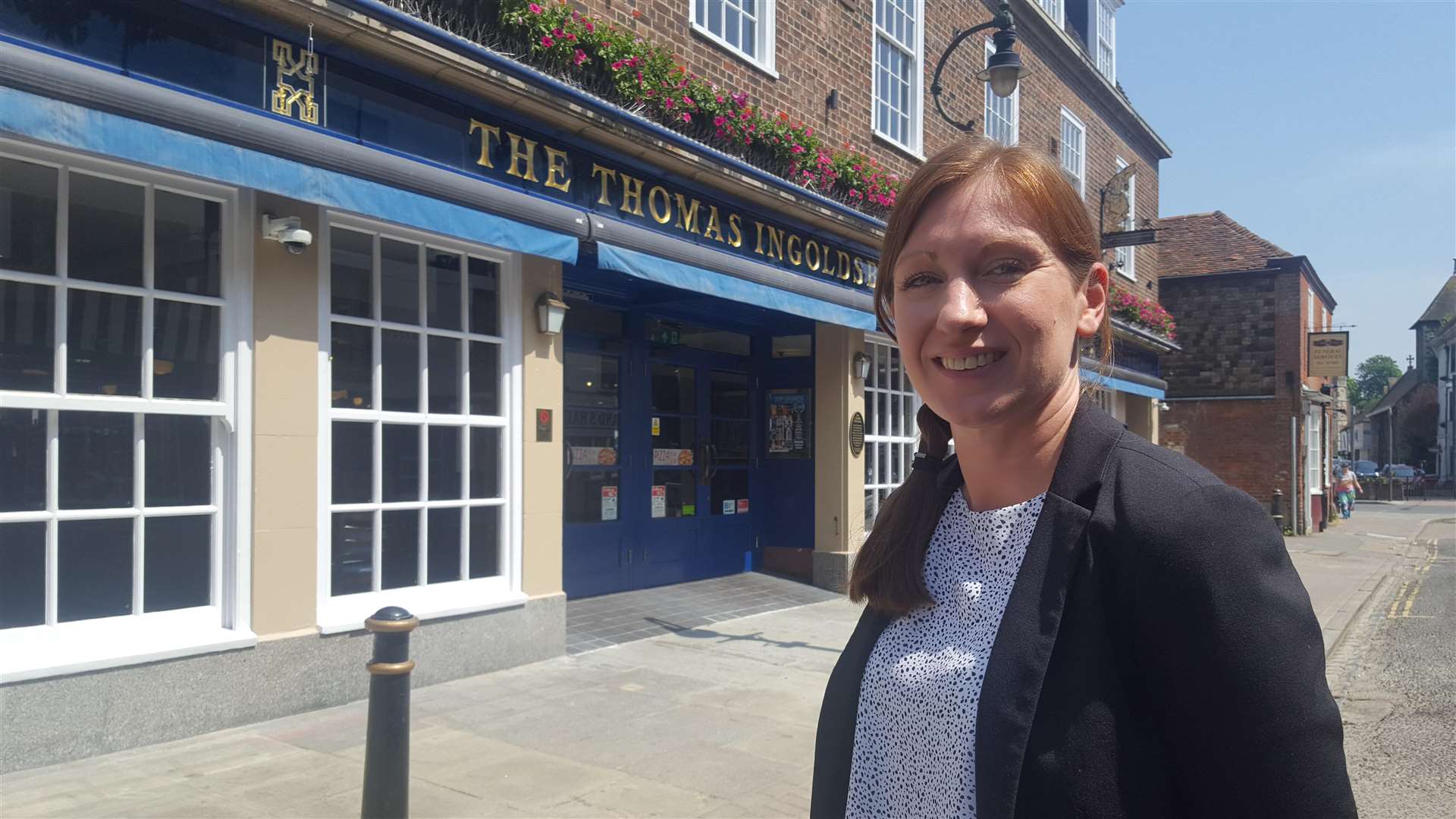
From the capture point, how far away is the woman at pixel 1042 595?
107cm

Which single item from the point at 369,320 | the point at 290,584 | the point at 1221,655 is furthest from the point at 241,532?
the point at 1221,655

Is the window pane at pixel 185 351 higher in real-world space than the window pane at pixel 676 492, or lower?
higher

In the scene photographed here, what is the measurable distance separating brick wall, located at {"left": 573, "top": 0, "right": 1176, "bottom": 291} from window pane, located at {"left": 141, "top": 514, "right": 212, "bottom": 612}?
15.1 ft

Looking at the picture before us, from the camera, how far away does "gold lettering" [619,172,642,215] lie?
7.58 metres

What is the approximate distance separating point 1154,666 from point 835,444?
31.0ft

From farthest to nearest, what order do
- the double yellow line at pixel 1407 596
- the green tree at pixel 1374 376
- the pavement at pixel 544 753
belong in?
1. the green tree at pixel 1374 376
2. the double yellow line at pixel 1407 596
3. the pavement at pixel 544 753

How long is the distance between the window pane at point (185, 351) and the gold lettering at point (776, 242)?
523 centimetres

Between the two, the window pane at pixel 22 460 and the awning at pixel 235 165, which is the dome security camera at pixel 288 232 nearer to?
the awning at pixel 235 165

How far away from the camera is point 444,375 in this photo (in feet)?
21.0

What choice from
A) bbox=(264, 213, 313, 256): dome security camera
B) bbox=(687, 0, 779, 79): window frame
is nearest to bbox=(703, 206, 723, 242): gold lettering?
bbox=(687, 0, 779, 79): window frame

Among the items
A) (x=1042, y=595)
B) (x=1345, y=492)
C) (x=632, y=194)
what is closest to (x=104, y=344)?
(x=632, y=194)

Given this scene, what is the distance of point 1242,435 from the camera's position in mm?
23172

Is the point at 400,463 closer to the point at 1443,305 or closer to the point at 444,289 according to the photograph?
the point at 444,289

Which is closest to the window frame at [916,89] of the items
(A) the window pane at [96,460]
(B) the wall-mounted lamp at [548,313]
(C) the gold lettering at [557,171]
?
(C) the gold lettering at [557,171]
